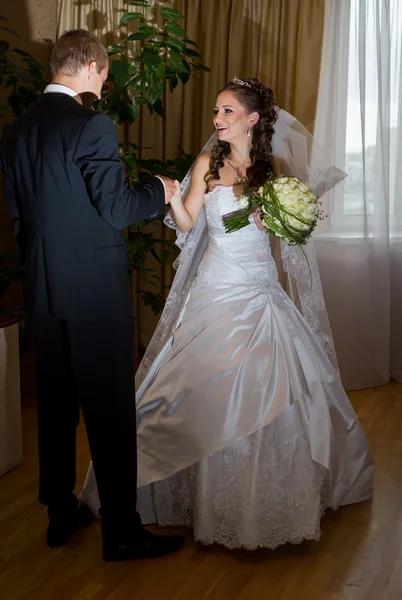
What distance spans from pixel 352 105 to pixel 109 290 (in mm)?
2781

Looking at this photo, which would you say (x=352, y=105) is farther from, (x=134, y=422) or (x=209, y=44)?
(x=134, y=422)

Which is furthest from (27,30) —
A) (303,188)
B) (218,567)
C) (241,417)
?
(218,567)

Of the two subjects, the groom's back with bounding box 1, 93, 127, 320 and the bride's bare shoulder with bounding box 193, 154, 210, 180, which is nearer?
the groom's back with bounding box 1, 93, 127, 320

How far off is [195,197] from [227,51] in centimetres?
218

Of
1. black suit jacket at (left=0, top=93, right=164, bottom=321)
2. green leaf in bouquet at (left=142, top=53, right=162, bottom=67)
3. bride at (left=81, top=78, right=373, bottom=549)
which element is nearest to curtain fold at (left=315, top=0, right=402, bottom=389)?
green leaf in bouquet at (left=142, top=53, right=162, bottom=67)

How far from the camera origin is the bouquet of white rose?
2.80 metres

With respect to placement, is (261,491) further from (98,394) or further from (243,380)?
(98,394)

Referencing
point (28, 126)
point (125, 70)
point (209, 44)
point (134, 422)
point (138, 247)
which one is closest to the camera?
point (28, 126)

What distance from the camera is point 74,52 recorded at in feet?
8.10

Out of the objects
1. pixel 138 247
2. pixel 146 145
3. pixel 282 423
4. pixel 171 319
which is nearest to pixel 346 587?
pixel 282 423

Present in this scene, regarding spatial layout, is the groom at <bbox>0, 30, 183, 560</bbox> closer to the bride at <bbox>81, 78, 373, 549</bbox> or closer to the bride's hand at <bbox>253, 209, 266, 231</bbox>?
the bride at <bbox>81, 78, 373, 549</bbox>

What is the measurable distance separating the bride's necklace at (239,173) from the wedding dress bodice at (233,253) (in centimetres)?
7

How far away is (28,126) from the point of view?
2494 millimetres

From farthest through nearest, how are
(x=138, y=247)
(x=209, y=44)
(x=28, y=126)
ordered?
1. (x=209, y=44)
2. (x=138, y=247)
3. (x=28, y=126)
